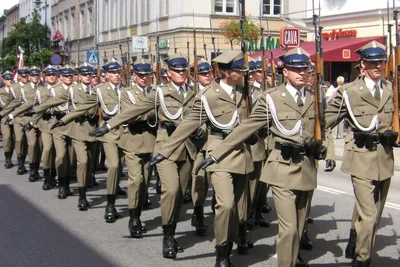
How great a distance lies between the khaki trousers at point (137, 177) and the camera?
903 centimetres

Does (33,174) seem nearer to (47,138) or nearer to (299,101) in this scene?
(47,138)

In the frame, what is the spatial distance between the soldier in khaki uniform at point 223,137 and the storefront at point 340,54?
1781 centimetres

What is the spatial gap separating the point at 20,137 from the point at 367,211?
9829mm

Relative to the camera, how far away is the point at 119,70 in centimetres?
1053

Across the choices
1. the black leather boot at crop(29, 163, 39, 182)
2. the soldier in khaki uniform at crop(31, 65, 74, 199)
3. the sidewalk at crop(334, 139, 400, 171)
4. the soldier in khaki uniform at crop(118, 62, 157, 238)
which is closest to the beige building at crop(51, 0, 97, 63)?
the sidewalk at crop(334, 139, 400, 171)

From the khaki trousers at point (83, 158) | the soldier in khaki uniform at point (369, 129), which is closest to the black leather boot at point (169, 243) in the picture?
the soldier in khaki uniform at point (369, 129)

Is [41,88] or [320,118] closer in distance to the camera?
[320,118]

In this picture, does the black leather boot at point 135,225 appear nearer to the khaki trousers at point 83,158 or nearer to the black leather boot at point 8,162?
the khaki trousers at point 83,158

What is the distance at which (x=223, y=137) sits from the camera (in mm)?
7414

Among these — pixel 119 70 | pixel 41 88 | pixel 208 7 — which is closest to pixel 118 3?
pixel 208 7

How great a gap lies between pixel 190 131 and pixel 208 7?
3094cm

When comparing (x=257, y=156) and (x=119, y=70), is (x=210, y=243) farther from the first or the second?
(x=119, y=70)

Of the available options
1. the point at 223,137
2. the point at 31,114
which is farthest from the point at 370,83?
the point at 31,114

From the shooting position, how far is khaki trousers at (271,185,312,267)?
6324 mm
